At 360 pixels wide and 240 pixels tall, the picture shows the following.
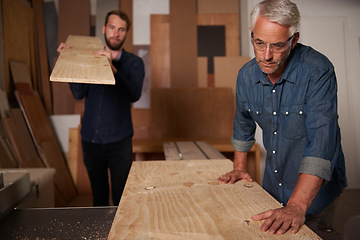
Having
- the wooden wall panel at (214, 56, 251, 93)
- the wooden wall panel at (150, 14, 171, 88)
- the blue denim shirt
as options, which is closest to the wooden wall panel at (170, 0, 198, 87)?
the wooden wall panel at (150, 14, 171, 88)

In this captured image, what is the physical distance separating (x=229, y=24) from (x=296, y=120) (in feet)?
9.41

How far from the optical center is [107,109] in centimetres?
218

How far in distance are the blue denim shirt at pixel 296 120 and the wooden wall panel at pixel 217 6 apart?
2712 mm

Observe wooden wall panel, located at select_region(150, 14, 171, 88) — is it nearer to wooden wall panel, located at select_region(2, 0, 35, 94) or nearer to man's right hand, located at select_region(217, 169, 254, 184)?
wooden wall panel, located at select_region(2, 0, 35, 94)

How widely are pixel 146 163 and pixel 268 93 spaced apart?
679 mm

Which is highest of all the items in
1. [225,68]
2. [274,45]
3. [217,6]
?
[217,6]

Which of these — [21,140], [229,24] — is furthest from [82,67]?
[229,24]

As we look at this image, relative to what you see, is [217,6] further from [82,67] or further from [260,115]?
[82,67]

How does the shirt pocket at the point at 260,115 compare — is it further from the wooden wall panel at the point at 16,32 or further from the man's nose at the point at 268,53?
the wooden wall panel at the point at 16,32

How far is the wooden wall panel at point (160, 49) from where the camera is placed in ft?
12.8

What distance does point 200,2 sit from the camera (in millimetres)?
3916

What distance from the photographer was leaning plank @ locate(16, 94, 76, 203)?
3.38 m

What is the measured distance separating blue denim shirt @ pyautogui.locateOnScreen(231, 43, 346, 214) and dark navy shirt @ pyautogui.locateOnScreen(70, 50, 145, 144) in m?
0.95

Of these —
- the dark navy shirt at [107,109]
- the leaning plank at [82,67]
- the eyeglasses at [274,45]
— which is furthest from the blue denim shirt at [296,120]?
the dark navy shirt at [107,109]
